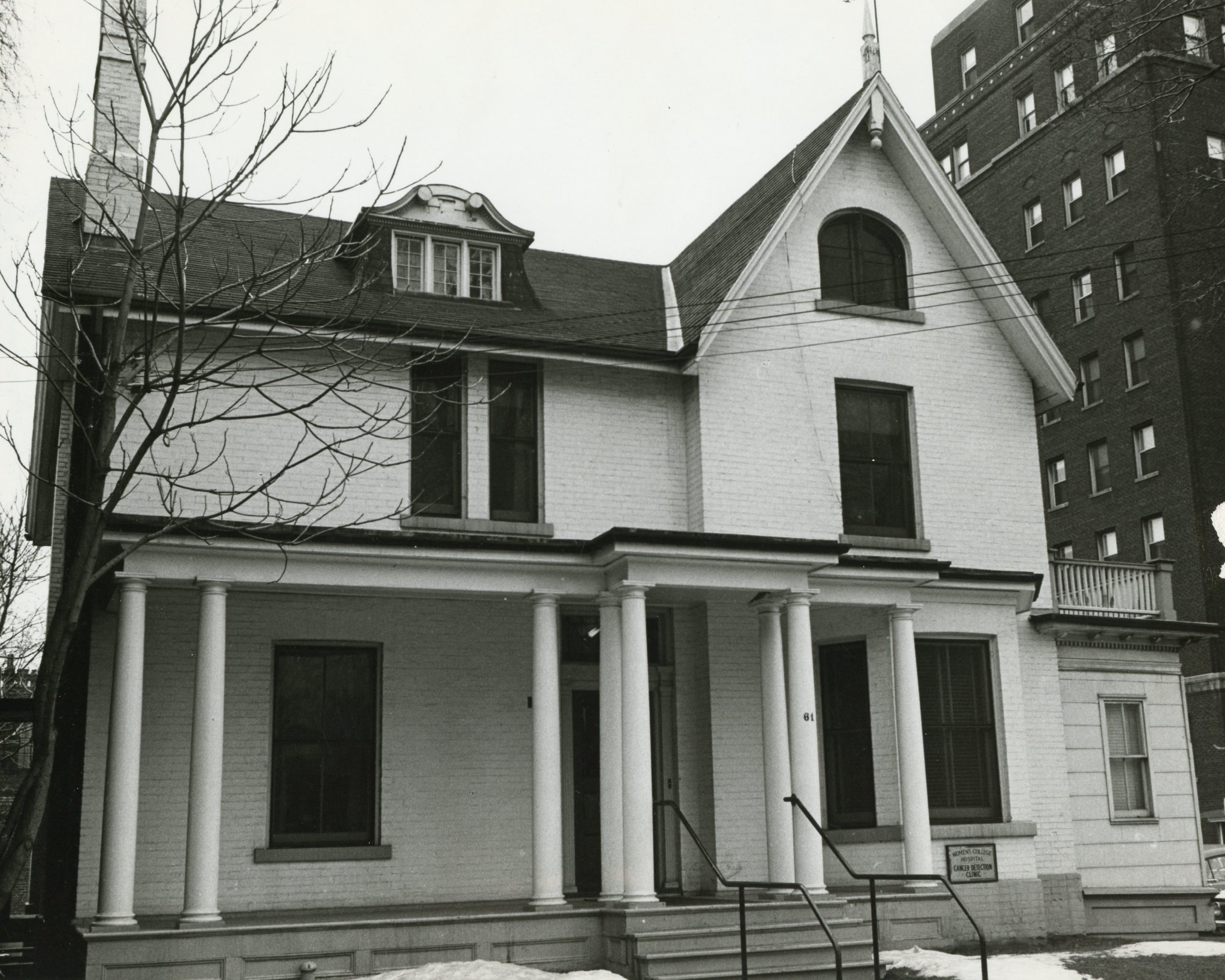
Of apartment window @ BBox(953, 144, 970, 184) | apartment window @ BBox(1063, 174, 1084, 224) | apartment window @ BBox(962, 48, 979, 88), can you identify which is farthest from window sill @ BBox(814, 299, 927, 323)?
apartment window @ BBox(962, 48, 979, 88)

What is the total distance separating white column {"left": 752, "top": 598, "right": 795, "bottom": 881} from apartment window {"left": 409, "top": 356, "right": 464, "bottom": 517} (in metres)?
3.91

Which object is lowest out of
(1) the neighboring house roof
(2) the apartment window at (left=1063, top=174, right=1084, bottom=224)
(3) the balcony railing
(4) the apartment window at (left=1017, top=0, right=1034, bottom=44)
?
(3) the balcony railing

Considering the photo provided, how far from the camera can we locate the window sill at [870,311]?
58.4ft

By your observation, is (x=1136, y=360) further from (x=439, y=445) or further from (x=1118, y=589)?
(x=439, y=445)

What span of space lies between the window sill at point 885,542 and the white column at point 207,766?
7860 mm

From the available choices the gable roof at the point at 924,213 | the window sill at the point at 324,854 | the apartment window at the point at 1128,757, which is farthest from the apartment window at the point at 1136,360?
the window sill at the point at 324,854

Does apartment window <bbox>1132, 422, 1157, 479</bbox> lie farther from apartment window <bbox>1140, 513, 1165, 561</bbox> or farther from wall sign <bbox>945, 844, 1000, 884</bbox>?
wall sign <bbox>945, 844, 1000, 884</bbox>

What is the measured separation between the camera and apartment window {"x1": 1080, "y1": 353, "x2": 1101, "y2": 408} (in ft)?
134

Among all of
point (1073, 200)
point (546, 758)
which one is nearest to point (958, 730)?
point (546, 758)

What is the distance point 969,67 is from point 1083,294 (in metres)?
12.3

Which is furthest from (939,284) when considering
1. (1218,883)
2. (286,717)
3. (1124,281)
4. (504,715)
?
(1124,281)

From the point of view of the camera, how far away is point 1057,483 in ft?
140

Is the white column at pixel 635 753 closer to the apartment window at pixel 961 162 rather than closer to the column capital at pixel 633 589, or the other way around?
the column capital at pixel 633 589

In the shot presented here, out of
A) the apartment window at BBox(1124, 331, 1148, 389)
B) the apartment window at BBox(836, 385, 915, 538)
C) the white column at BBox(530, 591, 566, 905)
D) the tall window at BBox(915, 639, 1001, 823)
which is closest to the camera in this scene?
the white column at BBox(530, 591, 566, 905)
